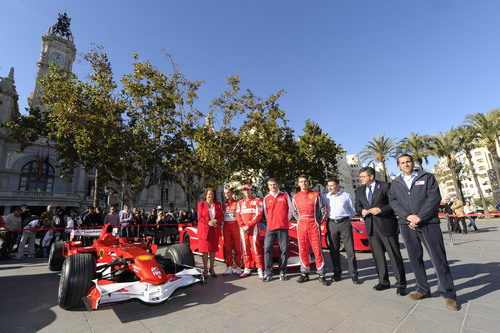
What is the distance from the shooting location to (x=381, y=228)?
4.06 metres

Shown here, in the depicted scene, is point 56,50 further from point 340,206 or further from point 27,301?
point 340,206

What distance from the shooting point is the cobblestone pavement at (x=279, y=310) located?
2.81 metres

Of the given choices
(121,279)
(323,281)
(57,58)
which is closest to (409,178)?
(323,281)

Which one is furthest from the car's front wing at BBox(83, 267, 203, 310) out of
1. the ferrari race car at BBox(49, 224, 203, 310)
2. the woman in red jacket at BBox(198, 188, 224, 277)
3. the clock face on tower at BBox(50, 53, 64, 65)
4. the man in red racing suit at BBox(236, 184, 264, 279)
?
the clock face on tower at BBox(50, 53, 64, 65)

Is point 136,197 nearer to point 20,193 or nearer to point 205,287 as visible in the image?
point 205,287

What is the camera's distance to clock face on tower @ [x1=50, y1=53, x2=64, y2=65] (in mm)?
53734

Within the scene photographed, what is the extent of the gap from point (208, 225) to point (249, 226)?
92cm

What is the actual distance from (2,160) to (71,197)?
400 inches

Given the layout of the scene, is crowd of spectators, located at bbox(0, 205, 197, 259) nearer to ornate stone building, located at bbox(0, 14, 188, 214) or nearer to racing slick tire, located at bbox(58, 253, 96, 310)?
racing slick tire, located at bbox(58, 253, 96, 310)

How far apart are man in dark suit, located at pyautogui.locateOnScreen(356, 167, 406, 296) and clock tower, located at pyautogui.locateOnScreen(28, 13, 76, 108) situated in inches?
2562

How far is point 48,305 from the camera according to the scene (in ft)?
12.7

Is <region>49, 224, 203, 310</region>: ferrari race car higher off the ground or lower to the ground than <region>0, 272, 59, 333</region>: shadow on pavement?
higher

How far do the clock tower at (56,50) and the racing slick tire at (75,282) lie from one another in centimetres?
6245

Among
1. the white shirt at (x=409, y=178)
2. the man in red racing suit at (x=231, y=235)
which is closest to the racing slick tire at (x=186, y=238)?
the man in red racing suit at (x=231, y=235)
